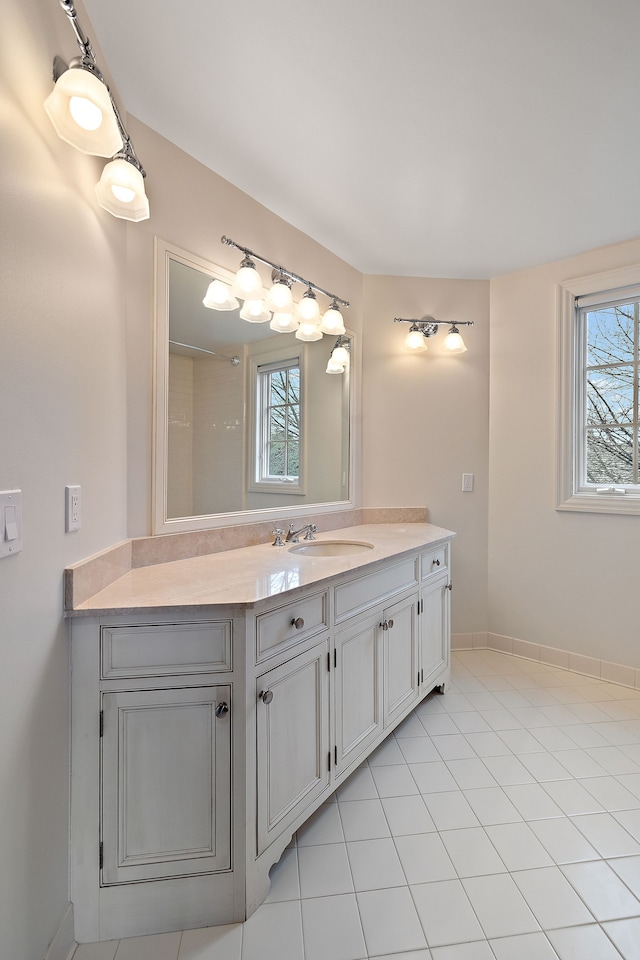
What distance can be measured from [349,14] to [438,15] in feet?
0.81

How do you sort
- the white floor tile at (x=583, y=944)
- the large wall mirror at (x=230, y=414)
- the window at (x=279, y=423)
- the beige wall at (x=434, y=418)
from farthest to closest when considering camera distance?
the beige wall at (x=434, y=418) < the window at (x=279, y=423) < the large wall mirror at (x=230, y=414) < the white floor tile at (x=583, y=944)

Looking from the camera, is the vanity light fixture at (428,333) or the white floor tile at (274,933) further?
the vanity light fixture at (428,333)

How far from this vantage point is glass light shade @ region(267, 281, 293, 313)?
194 cm

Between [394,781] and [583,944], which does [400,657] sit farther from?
[583,944]

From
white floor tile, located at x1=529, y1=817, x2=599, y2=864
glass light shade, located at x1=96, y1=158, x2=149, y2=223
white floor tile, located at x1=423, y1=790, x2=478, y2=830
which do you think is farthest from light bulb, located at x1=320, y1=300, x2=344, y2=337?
white floor tile, located at x1=529, y1=817, x2=599, y2=864

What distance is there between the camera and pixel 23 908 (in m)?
0.89

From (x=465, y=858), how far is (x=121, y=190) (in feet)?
7.11

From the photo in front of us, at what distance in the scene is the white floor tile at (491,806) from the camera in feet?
4.86

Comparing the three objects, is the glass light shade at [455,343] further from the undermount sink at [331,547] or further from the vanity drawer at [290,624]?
the vanity drawer at [290,624]

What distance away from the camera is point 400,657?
1.90 metres

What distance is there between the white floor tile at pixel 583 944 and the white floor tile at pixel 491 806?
36 centimetres

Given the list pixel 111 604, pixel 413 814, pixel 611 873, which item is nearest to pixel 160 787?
pixel 111 604

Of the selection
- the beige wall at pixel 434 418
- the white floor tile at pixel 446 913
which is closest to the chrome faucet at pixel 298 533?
the beige wall at pixel 434 418

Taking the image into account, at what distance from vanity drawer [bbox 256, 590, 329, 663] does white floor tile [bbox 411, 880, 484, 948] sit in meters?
0.75
